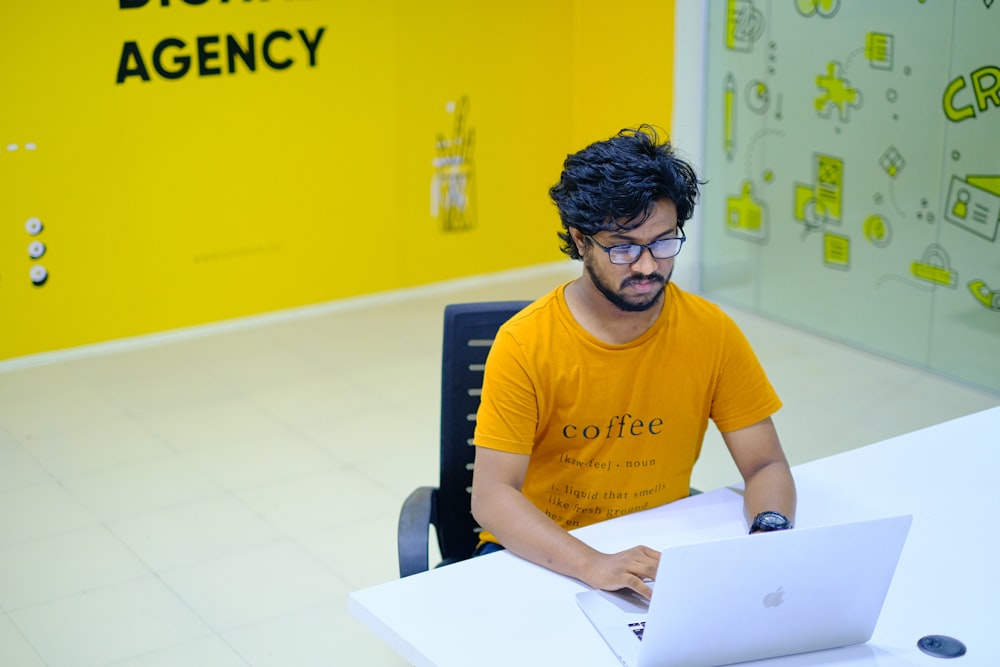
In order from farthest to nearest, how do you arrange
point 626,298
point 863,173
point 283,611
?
1. point 863,173
2. point 283,611
3. point 626,298

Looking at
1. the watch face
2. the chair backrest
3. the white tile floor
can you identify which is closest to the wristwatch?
the watch face

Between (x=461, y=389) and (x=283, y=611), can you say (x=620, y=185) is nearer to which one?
(x=461, y=389)

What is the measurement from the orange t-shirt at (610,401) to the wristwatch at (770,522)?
28cm

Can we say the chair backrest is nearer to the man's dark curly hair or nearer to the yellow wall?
the man's dark curly hair

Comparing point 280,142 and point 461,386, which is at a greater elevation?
point 280,142

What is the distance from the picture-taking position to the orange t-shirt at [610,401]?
93.0 inches

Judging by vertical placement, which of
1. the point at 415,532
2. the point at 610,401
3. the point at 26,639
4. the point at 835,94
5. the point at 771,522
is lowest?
the point at 26,639

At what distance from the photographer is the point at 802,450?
4.60 m

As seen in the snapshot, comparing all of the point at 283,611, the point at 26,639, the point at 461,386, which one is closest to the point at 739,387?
the point at 461,386

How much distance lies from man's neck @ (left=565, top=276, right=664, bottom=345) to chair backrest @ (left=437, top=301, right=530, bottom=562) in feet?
1.11

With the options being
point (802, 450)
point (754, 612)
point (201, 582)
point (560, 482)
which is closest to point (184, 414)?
point (201, 582)

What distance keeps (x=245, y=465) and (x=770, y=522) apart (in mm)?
2782

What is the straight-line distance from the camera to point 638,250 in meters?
2.25

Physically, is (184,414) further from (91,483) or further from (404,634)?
(404,634)
